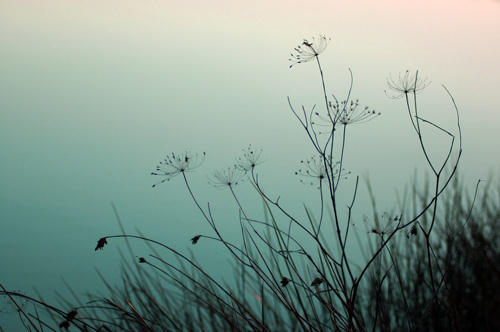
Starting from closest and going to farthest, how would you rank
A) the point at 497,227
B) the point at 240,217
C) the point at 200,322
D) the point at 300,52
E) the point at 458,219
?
the point at 300,52 → the point at 240,217 → the point at 200,322 → the point at 458,219 → the point at 497,227

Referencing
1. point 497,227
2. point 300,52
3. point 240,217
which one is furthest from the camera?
point 497,227

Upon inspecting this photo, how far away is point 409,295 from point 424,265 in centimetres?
20

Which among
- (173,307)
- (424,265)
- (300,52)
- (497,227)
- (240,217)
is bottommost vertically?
(173,307)

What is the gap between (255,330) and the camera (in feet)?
6.87

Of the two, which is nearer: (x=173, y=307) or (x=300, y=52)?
(x=300, y=52)

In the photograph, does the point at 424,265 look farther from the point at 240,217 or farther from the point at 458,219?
the point at 240,217

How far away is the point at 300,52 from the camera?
225 cm

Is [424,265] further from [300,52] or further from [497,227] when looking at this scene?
[300,52]

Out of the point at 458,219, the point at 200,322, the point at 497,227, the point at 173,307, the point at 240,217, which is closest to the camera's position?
the point at 240,217

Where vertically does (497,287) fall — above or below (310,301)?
above

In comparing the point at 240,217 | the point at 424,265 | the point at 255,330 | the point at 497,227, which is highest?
the point at 497,227

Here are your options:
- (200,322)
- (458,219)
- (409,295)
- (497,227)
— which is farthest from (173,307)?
(497,227)

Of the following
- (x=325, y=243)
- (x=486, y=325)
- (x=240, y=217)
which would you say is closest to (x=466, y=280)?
(x=486, y=325)

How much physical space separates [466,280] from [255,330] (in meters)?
1.44
